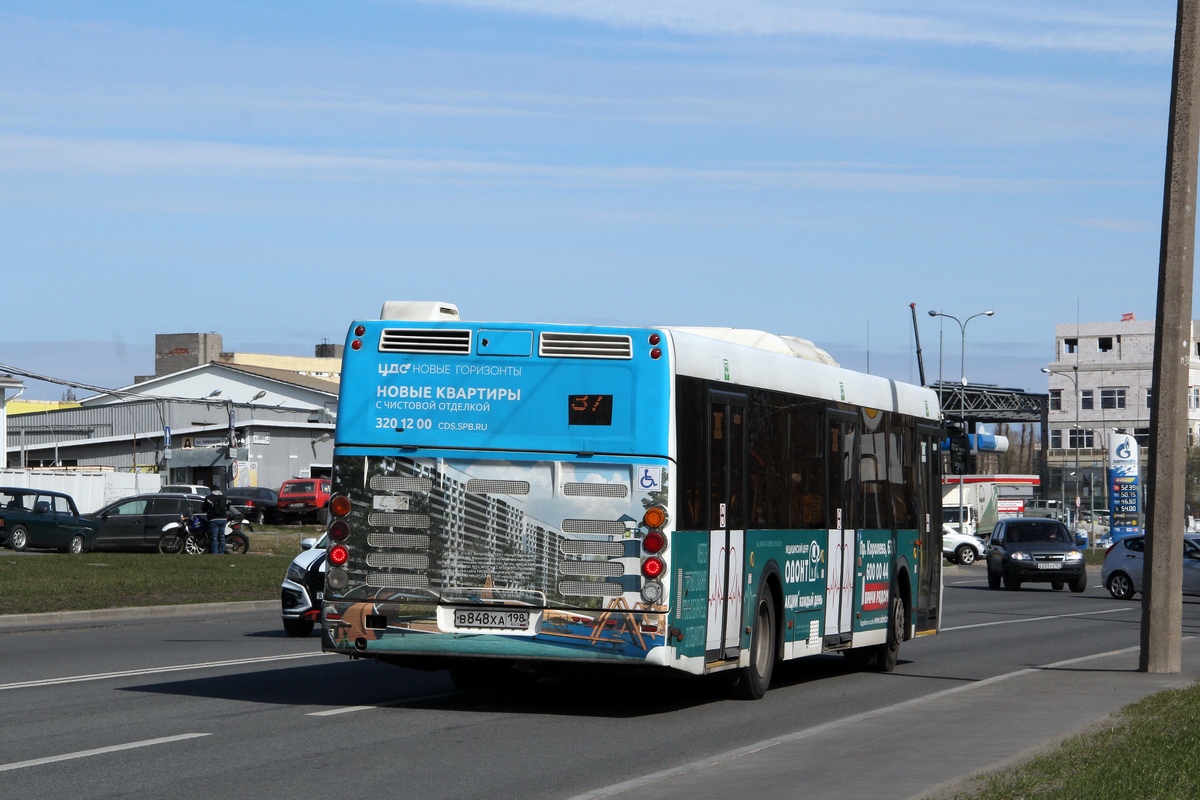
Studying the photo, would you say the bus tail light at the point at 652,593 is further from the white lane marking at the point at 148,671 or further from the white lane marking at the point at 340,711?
the white lane marking at the point at 148,671

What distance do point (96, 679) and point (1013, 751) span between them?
28.4 ft

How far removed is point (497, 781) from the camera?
31.5ft

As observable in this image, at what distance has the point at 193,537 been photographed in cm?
4634

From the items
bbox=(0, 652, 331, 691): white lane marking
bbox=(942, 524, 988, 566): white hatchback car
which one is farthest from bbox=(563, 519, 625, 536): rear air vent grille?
bbox=(942, 524, 988, 566): white hatchback car

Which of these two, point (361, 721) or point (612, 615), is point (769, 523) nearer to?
point (612, 615)

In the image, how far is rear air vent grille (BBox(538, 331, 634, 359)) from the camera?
40.5ft

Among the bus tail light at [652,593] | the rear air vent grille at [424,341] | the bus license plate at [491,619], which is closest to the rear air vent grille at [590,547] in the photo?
the bus tail light at [652,593]

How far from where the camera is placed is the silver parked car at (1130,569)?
38.2m

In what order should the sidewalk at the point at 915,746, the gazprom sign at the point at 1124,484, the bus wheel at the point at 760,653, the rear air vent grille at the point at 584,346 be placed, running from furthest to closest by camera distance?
the gazprom sign at the point at 1124,484 < the bus wheel at the point at 760,653 < the rear air vent grille at the point at 584,346 < the sidewalk at the point at 915,746

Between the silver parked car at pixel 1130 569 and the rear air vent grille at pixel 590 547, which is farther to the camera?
the silver parked car at pixel 1130 569

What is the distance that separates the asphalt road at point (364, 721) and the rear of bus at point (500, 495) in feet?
2.40

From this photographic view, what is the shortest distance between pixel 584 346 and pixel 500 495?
49.7 inches

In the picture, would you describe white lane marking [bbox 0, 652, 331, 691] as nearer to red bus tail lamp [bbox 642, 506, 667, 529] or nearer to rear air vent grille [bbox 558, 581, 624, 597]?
rear air vent grille [bbox 558, 581, 624, 597]

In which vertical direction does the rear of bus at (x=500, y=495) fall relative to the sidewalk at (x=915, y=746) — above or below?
above
